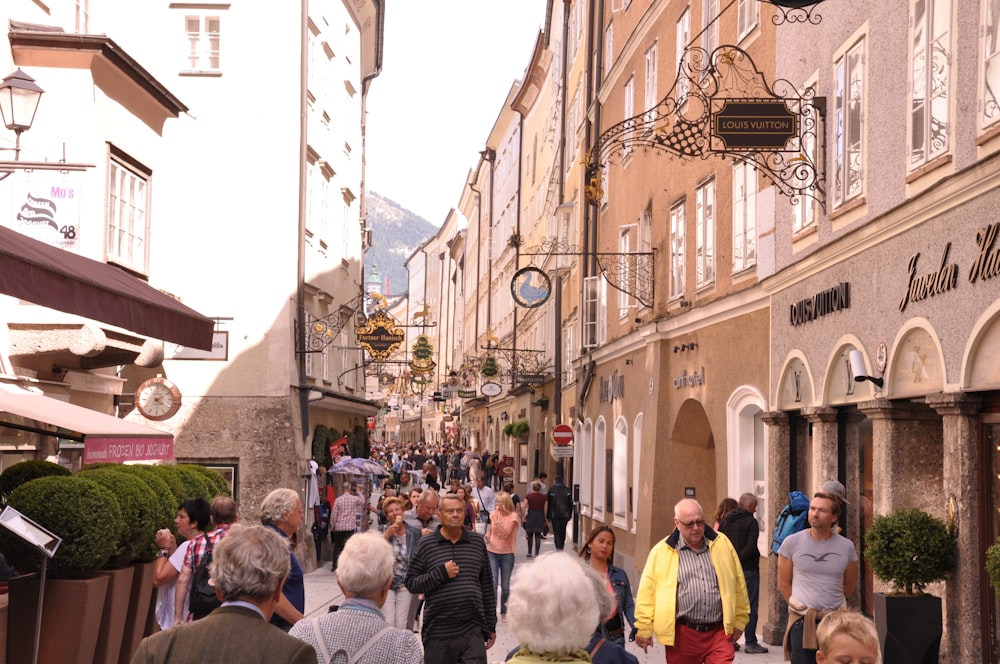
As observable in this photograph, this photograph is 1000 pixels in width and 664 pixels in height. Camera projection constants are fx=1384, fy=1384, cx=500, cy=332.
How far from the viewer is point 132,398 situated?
25078 millimetres

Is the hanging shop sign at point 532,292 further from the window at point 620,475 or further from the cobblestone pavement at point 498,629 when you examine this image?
the cobblestone pavement at point 498,629

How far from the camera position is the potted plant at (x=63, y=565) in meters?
10.2

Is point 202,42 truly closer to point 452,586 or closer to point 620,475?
point 620,475

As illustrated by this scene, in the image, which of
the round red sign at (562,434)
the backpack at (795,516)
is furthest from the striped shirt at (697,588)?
the round red sign at (562,434)

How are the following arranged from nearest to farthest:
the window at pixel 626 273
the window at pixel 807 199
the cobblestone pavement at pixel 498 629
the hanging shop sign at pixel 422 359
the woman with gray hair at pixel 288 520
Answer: the woman with gray hair at pixel 288 520
the cobblestone pavement at pixel 498 629
the window at pixel 807 199
the window at pixel 626 273
the hanging shop sign at pixel 422 359

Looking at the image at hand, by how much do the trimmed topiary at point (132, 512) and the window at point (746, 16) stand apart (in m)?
11.5

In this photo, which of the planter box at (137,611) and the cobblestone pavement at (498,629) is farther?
the cobblestone pavement at (498,629)

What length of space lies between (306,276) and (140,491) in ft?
60.8

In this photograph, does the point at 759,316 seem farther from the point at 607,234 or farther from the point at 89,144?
the point at 607,234

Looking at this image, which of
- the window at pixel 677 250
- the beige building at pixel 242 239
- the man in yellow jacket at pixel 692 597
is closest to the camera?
the man in yellow jacket at pixel 692 597

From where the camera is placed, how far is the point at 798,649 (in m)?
10.5

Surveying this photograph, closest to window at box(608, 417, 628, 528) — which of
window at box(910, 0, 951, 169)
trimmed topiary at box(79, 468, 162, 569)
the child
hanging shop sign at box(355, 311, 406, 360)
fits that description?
hanging shop sign at box(355, 311, 406, 360)

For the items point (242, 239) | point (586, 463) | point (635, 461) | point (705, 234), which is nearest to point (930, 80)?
point (705, 234)

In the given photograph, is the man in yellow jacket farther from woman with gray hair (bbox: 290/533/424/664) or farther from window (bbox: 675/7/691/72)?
window (bbox: 675/7/691/72)
